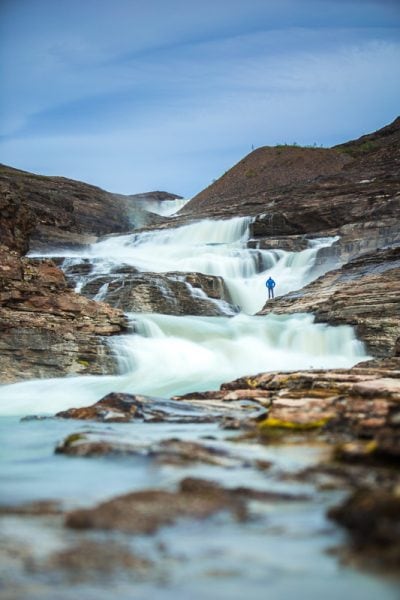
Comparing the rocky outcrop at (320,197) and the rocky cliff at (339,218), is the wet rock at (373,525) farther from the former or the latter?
the rocky outcrop at (320,197)

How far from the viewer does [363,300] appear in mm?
17219

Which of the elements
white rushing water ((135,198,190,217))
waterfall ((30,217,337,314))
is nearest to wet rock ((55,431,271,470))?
waterfall ((30,217,337,314))

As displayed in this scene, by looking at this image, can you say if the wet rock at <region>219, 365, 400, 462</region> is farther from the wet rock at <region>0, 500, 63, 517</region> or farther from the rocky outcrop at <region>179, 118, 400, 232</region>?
the rocky outcrop at <region>179, 118, 400, 232</region>

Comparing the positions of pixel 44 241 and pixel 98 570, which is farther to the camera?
pixel 44 241

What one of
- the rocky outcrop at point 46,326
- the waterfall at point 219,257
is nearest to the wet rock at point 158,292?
the waterfall at point 219,257

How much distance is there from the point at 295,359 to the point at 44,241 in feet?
65.1

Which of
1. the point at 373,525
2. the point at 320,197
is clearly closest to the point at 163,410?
the point at 373,525

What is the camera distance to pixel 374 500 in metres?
3.86

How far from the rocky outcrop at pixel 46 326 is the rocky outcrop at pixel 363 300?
215 inches

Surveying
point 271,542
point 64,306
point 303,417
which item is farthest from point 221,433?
point 64,306

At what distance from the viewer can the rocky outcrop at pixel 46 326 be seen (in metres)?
14.7

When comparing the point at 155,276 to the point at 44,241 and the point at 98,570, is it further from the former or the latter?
the point at 98,570

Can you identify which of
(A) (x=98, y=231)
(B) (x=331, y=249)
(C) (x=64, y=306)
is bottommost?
(C) (x=64, y=306)

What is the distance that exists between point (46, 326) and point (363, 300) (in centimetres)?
772
